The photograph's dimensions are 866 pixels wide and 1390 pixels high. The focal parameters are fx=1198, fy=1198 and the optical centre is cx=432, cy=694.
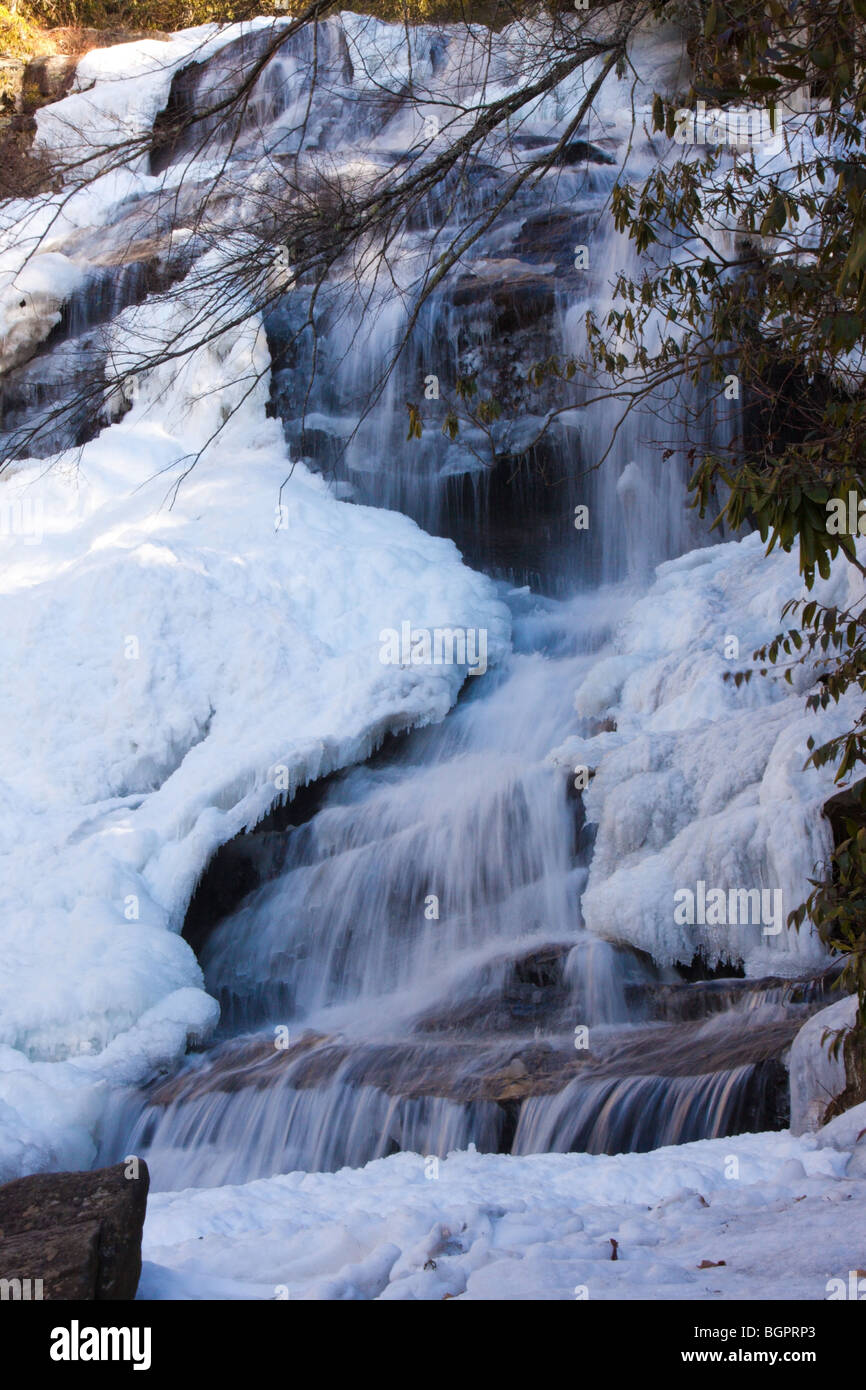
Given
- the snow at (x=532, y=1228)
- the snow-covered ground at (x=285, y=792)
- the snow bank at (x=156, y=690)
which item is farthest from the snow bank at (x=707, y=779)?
the snow at (x=532, y=1228)

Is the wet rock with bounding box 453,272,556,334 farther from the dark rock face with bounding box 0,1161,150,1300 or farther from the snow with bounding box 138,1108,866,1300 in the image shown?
the dark rock face with bounding box 0,1161,150,1300

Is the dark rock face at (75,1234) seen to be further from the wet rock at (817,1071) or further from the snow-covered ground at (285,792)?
the wet rock at (817,1071)

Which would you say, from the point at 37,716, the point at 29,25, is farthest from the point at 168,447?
the point at 29,25

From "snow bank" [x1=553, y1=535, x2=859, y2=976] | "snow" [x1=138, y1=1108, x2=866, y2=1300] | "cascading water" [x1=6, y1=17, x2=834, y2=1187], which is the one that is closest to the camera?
"snow" [x1=138, y1=1108, x2=866, y2=1300]

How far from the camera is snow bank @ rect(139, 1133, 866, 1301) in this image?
130 inches

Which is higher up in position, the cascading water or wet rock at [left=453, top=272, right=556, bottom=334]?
wet rock at [left=453, top=272, right=556, bottom=334]

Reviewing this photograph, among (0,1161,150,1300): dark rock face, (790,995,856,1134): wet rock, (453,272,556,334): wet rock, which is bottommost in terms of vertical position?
(790,995,856,1134): wet rock

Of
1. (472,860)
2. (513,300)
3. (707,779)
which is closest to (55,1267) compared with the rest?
(707,779)

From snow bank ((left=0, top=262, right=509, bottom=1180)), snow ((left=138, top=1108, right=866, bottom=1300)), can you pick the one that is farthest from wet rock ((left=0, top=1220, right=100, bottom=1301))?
snow bank ((left=0, top=262, right=509, bottom=1180))

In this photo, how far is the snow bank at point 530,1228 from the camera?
331 cm

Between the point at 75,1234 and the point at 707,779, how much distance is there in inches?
204

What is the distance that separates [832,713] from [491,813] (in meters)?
2.61

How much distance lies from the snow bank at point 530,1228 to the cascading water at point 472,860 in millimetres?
875

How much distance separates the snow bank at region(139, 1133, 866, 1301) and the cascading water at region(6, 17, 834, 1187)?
2.87ft
